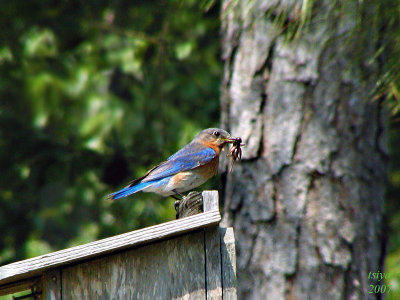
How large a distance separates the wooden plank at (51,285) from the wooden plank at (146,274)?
24mm

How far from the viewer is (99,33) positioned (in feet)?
21.0

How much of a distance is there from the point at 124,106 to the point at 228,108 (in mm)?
2334

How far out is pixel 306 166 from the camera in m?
3.92

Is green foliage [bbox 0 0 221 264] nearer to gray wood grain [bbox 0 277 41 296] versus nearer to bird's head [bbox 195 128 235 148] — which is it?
bird's head [bbox 195 128 235 148]

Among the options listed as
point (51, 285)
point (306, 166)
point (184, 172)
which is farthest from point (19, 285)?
point (306, 166)

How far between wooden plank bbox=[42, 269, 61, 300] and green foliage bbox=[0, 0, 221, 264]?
2905 mm

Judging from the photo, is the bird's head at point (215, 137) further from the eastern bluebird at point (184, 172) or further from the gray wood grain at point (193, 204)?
the gray wood grain at point (193, 204)

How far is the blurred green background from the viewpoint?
19.1 feet

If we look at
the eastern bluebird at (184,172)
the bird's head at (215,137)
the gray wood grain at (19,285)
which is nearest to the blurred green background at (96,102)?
the bird's head at (215,137)

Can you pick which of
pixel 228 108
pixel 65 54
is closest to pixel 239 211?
pixel 228 108

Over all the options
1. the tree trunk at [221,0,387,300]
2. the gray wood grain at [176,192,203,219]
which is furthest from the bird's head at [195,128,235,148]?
the gray wood grain at [176,192,203,219]

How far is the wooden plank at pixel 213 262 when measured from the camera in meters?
2.60

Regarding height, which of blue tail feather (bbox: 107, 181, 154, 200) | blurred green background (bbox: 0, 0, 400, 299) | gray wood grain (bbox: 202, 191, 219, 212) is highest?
blurred green background (bbox: 0, 0, 400, 299)

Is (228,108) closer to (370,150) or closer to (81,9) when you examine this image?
(370,150)
